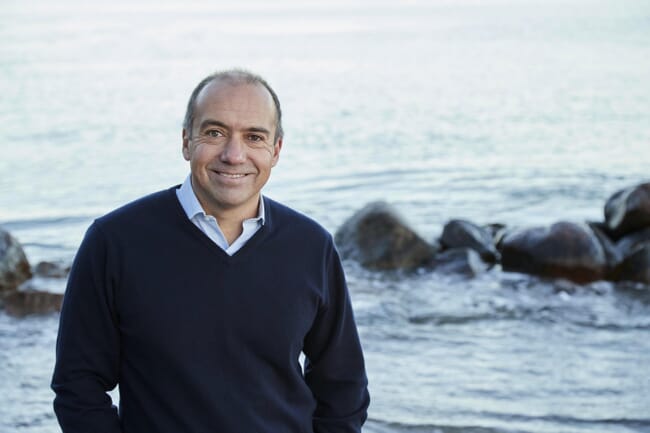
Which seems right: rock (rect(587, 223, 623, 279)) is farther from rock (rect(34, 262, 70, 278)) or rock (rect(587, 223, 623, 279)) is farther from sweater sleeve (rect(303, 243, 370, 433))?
sweater sleeve (rect(303, 243, 370, 433))

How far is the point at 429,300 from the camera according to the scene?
30.2 ft

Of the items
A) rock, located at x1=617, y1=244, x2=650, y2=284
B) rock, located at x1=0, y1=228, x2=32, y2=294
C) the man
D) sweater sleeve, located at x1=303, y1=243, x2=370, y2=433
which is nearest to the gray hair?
the man

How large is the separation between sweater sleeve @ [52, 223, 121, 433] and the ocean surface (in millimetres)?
3323

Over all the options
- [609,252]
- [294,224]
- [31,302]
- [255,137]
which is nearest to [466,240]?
[609,252]

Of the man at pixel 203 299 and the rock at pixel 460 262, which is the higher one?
the man at pixel 203 299

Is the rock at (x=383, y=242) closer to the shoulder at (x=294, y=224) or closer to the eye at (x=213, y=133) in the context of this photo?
the shoulder at (x=294, y=224)

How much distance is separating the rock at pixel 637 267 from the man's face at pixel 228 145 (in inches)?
295

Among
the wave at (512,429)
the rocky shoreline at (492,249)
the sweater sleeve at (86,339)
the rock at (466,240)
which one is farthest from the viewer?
the rock at (466,240)

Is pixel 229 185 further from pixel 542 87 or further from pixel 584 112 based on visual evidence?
pixel 542 87

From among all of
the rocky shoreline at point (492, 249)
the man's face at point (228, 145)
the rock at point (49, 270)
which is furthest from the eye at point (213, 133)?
the rock at point (49, 270)

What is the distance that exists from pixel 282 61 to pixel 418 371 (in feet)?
81.6

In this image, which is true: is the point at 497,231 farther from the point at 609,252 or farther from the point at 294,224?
the point at 294,224

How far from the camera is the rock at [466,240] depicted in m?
10.6

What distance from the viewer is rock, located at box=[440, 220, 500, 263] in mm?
10602
